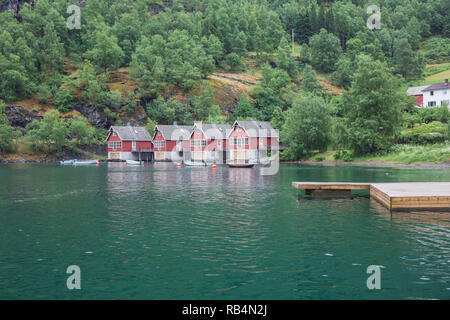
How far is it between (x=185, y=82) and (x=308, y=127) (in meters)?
74.7

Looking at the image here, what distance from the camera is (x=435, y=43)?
196625mm

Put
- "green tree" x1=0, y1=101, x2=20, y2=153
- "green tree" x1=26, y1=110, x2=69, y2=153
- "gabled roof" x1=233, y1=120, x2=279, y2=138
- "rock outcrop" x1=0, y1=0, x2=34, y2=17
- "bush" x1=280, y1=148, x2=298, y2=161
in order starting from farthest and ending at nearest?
"rock outcrop" x1=0, y1=0, x2=34, y2=17 < "green tree" x1=26, y1=110, x2=69, y2=153 < "green tree" x1=0, y1=101, x2=20, y2=153 < "gabled roof" x1=233, y1=120, x2=279, y2=138 < "bush" x1=280, y1=148, x2=298, y2=161

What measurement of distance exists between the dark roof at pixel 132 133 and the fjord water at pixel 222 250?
9539 centimetres

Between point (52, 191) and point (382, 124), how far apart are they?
208 ft

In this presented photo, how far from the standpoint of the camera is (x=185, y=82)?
154 metres

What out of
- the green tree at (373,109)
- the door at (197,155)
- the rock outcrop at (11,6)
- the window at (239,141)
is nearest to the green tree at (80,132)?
the door at (197,155)

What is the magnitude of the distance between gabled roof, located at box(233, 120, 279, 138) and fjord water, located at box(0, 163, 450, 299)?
2982 inches

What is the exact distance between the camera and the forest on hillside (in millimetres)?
81938

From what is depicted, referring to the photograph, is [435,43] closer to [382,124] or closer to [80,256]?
[382,124]

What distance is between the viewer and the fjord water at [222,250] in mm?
12125

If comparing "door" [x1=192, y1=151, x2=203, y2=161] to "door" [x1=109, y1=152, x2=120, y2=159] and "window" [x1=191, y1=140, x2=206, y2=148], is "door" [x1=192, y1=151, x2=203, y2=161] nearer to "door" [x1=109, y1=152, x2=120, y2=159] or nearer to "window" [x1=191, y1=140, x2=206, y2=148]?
"window" [x1=191, y1=140, x2=206, y2=148]

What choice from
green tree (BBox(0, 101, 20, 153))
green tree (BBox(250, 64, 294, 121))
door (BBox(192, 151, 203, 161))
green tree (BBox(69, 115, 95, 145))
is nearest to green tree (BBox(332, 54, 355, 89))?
green tree (BBox(250, 64, 294, 121))

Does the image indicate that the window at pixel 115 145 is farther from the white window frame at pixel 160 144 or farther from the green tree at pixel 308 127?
the green tree at pixel 308 127

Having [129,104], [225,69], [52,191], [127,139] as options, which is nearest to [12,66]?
[129,104]
